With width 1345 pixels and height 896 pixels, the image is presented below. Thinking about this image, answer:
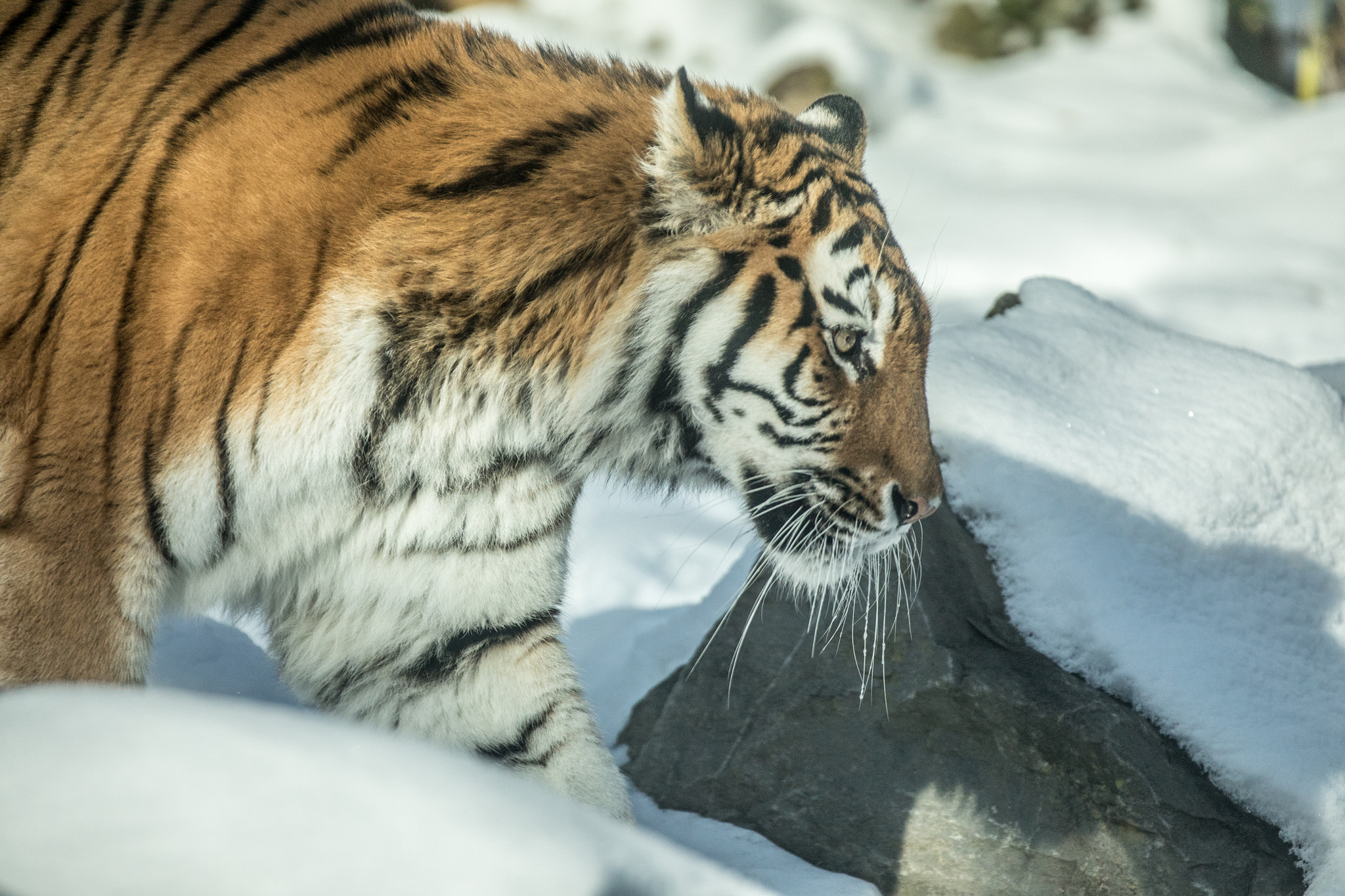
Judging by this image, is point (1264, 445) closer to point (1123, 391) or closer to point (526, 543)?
point (1123, 391)

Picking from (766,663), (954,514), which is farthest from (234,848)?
(954,514)

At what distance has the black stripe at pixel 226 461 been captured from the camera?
1263 millimetres

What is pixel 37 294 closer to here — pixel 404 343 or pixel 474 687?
pixel 404 343

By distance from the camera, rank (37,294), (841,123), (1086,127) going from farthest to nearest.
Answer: (1086,127) < (841,123) < (37,294)

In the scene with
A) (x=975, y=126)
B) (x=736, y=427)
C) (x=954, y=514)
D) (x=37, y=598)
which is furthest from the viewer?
(x=975, y=126)

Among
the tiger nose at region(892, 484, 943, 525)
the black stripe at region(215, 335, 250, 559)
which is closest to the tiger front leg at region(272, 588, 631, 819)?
the black stripe at region(215, 335, 250, 559)

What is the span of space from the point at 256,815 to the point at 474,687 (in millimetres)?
870

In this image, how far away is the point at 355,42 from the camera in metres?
1.46

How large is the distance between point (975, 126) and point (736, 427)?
4.84 m

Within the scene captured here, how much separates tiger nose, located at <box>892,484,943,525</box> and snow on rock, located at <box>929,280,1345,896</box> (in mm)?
436

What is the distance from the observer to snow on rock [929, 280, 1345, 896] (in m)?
1.67

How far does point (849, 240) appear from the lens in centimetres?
141

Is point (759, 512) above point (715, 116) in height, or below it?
below

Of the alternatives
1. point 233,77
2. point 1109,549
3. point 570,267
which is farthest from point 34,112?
point 1109,549
